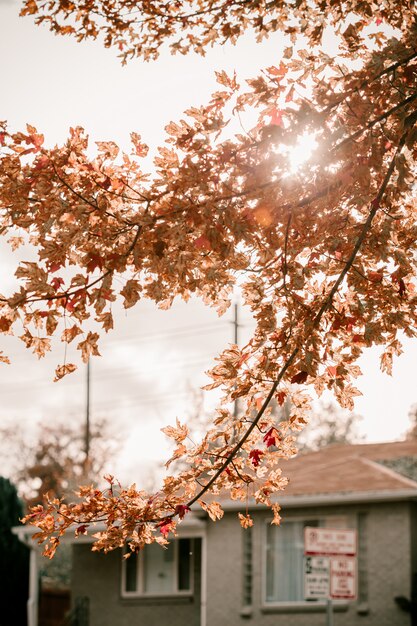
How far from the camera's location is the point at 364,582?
21312mm

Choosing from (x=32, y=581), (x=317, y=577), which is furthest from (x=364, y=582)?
(x=32, y=581)

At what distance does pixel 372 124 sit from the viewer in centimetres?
704

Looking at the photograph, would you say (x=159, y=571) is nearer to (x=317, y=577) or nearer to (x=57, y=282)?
(x=317, y=577)

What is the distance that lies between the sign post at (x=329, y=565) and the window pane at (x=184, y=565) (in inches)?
477

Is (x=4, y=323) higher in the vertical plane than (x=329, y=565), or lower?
higher

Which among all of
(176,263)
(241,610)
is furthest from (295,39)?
(241,610)

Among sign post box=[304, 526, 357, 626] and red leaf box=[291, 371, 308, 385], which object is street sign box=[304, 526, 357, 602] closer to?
sign post box=[304, 526, 357, 626]

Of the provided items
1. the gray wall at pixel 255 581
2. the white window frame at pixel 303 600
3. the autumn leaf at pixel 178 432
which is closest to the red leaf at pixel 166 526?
the autumn leaf at pixel 178 432

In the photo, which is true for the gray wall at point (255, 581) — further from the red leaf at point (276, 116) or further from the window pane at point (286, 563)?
the red leaf at point (276, 116)

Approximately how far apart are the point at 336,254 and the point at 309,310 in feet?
1.73

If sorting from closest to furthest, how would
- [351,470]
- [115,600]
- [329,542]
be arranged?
[329,542] → [351,470] → [115,600]

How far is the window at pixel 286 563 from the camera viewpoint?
74.0 feet

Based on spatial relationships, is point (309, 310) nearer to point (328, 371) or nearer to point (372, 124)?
point (328, 371)

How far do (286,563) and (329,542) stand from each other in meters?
8.79
